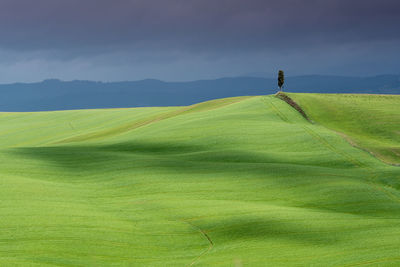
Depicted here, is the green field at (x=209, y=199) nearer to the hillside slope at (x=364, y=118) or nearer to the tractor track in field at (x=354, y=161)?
the tractor track in field at (x=354, y=161)

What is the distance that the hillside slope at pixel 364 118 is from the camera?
48.3 m

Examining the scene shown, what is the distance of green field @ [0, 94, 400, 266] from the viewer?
19.8m

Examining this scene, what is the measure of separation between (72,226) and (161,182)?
10943 millimetres

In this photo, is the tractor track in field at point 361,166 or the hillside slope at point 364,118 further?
the hillside slope at point 364,118

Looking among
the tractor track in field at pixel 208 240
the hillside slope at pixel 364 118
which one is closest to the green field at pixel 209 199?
the tractor track in field at pixel 208 240

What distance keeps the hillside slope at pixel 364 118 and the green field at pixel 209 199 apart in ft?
1.60

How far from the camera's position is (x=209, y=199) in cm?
2900

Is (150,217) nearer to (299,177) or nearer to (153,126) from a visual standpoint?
(299,177)

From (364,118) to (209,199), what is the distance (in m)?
42.3

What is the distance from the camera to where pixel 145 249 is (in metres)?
20.8

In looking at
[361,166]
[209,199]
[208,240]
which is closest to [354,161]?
[361,166]

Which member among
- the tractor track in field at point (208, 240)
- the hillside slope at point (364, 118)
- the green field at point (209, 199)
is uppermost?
the hillside slope at point (364, 118)

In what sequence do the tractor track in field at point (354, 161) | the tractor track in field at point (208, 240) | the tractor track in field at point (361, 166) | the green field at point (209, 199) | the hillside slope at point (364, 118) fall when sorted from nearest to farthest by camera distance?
the tractor track in field at point (361, 166), the tractor track in field at point (208, 240), the green field at point (209, 199), the tractor track in field at point (354, 161), the hillside slope at point (364, 118)

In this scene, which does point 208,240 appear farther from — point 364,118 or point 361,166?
point 364,118
